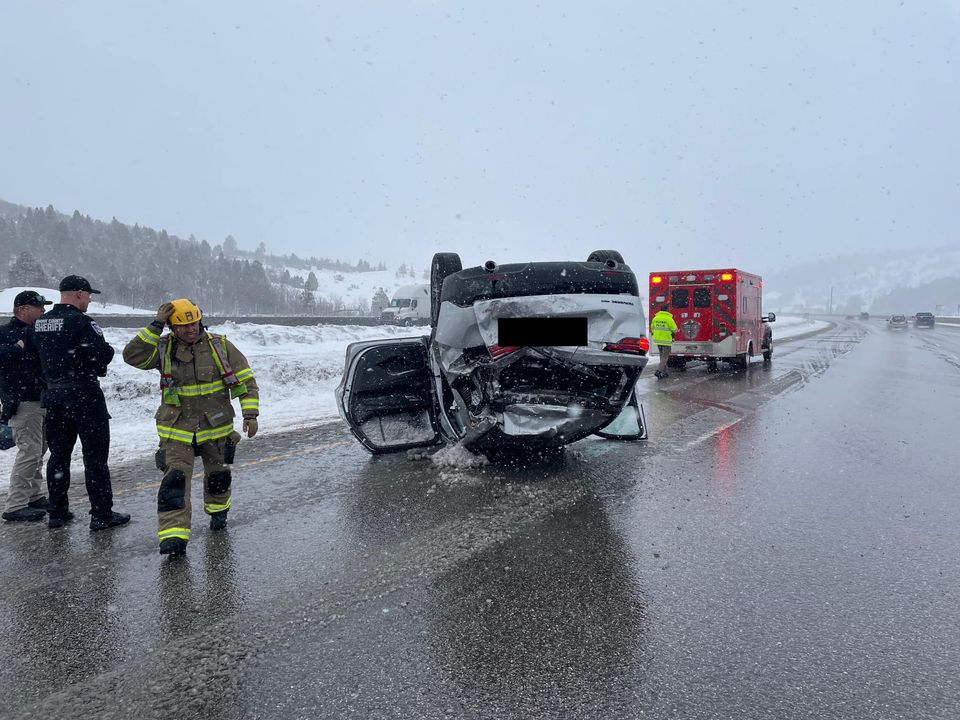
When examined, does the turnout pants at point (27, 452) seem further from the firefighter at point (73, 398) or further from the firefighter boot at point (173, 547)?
the firefighter boot at point (173, 547)

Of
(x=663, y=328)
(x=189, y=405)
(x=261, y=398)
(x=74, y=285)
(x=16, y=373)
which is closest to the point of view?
(x=189, y=405)

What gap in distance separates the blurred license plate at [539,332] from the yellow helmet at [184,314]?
7.61 feet

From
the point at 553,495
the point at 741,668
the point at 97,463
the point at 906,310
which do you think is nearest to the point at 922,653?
the point at 741,668

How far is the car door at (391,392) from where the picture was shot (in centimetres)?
614

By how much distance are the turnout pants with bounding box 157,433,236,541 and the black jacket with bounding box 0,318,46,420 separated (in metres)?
1.38

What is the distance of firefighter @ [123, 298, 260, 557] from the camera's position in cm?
396

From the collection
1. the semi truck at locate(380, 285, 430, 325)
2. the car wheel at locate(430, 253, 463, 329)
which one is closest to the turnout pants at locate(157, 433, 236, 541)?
the car wheel at locate(430, 253, 463, 329)

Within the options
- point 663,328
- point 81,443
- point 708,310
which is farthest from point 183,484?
point 708,310

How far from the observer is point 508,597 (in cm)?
323

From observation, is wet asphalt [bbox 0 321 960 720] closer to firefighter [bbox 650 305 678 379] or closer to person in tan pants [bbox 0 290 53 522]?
person in tan pants [bbox 0 290 53 522]

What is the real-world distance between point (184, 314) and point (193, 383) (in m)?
0.48

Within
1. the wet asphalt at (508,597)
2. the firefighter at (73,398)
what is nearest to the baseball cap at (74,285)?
the firefighter at (73,398)

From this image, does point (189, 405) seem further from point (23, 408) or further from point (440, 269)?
point (440, 269)

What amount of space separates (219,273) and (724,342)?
93675 mm
